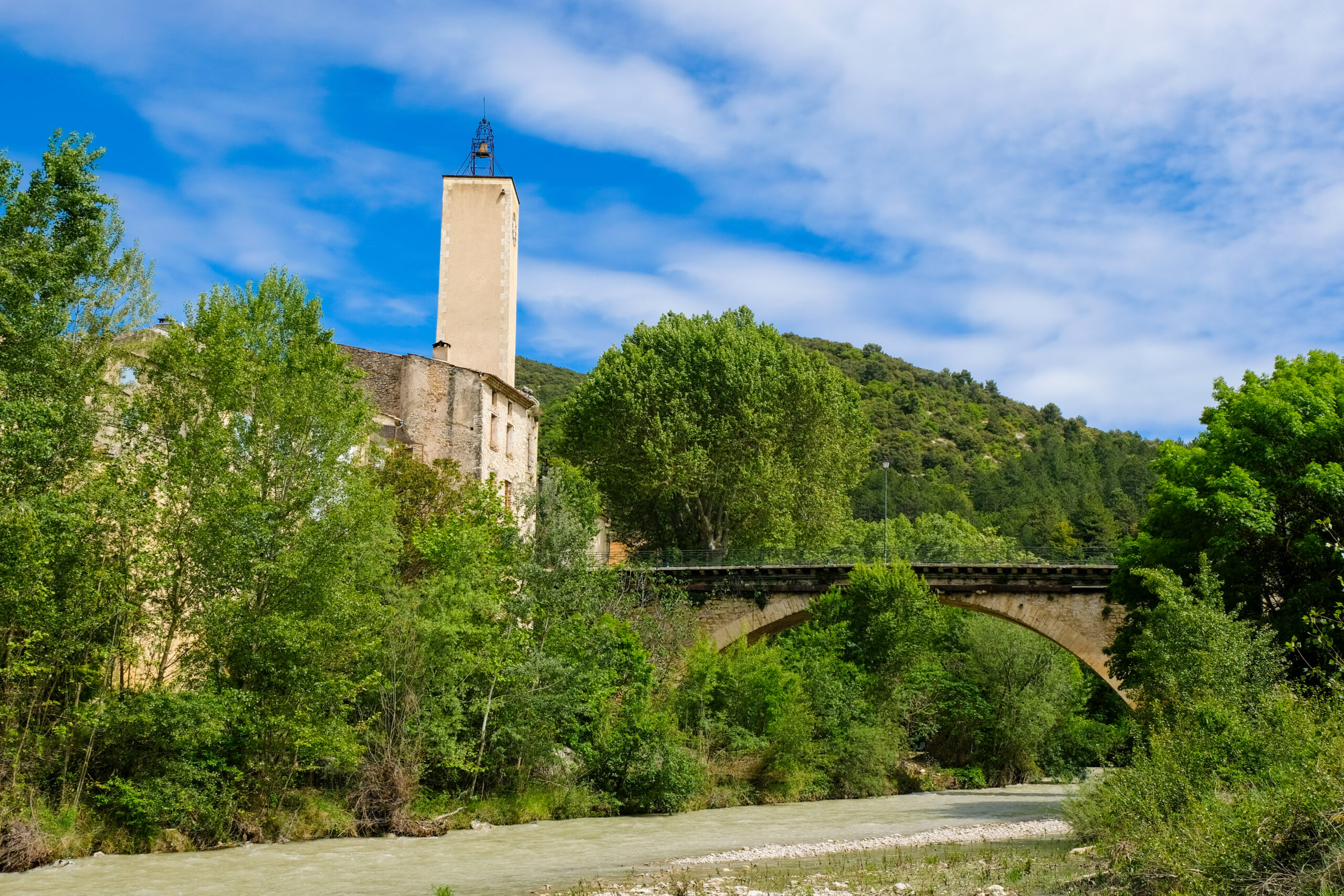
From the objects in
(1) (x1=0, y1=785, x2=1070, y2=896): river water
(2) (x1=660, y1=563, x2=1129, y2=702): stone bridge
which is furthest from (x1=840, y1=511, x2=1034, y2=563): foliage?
(1) (x1=0, y1=785, x2=1070, y2=896): river water

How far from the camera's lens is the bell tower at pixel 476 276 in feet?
117

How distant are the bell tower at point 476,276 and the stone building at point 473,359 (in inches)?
0.9

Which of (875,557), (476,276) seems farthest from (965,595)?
(476,276)

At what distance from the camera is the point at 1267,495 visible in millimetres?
23281

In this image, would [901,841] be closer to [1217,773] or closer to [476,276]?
[1217,773]

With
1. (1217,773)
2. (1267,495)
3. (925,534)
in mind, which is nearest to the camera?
(1217,773)

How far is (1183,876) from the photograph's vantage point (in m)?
11.0

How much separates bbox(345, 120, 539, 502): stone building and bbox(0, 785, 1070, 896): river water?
13.3 meters

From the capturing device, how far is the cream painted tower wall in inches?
1399

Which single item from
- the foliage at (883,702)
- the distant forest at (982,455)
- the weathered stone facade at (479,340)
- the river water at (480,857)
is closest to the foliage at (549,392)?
the distant forest at (982,455)

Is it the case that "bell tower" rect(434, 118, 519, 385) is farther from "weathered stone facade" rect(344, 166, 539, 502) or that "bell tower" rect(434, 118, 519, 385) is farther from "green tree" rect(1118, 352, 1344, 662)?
"green tree" rect(1118, 352, 1344, 662)

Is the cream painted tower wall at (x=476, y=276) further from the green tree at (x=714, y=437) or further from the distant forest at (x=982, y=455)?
the distant forest at (x=982, y=455)

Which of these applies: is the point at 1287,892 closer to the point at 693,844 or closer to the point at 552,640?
the point at 693,844

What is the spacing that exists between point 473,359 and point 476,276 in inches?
105
